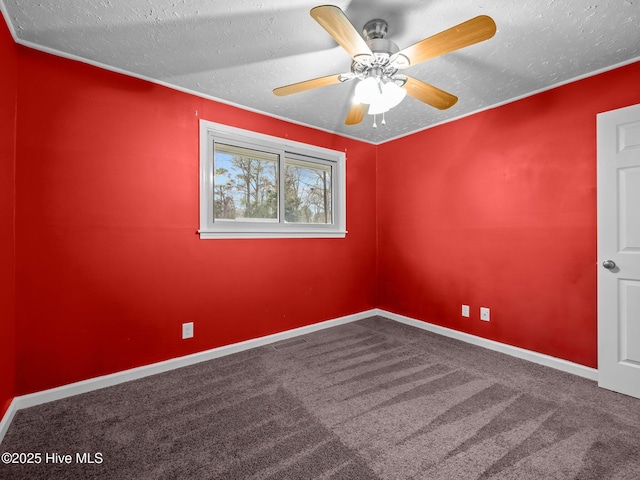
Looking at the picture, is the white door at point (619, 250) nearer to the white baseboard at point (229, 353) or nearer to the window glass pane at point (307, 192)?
the white baseboard at point (229, 353)

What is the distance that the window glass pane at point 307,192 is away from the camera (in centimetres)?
338

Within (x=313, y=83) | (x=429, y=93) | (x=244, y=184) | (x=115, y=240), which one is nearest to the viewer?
(x=313, y=83)

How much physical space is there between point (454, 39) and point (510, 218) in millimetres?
1943

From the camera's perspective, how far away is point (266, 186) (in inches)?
124

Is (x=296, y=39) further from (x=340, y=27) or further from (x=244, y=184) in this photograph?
(x=244, y=184)

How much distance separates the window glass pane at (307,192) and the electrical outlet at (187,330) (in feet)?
4.77

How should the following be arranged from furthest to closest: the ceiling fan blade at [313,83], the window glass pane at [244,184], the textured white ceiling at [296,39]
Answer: the window glass pane at [244,184]
the ceiling fan blade at [313,83]
the textured white ceiling at [296,39]

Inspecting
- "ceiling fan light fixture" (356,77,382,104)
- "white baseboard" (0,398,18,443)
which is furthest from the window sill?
"ceiling fan light fixture" (356,77,382,104)

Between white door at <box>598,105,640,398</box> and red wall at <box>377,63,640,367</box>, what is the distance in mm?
129

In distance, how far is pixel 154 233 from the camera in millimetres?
2402

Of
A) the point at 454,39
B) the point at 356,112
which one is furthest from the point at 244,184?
the point at 454,39

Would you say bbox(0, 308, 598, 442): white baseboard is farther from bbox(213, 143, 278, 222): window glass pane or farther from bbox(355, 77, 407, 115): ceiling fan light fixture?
bbox(355, 77, 407, 115): ceiling fan light fixture

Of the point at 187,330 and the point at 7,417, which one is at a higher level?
the point at 187,330

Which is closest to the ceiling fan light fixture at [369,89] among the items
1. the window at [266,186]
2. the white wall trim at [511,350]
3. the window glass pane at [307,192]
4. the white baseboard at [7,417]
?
the window at [266,186]
